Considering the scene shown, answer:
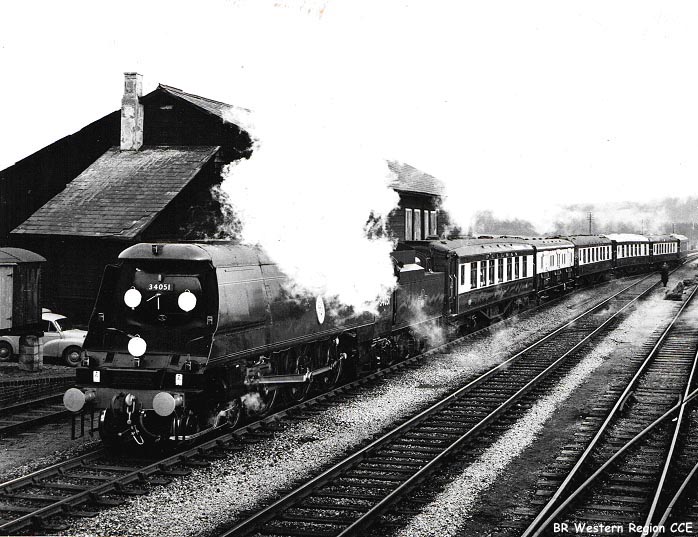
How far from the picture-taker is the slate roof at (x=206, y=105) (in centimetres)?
2444

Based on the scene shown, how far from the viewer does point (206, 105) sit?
1006 inches

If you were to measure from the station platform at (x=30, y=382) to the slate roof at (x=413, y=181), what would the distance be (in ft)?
48.1

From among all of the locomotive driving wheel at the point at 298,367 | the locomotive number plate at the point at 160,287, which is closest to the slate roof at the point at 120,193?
the locomotive driving wheel at the point at 298,367

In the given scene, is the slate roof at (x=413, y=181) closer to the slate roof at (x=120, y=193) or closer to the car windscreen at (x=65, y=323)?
the slate roof at (x=120, y=193)

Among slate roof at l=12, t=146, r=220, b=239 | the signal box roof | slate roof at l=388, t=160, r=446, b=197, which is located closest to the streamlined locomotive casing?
the signal box roof

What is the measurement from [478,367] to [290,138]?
6.86m

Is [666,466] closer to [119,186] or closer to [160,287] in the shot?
[160,287]

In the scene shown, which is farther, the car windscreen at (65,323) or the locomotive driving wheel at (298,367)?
the car windscreen at (65,323)

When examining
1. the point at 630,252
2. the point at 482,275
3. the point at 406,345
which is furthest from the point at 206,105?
the point at 630,252

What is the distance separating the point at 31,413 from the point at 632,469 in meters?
9.85

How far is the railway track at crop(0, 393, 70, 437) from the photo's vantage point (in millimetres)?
12016

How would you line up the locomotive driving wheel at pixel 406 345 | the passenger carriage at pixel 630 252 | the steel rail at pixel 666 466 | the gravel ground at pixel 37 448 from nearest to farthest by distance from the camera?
the steel rail at pixel 666 466 < the gravel ground at pixel 37 448 < the locomotive driving wheel at pixel 406 345 < the passenger carriage at pixel 630 252

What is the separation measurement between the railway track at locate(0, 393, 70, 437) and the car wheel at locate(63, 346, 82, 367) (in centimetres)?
421

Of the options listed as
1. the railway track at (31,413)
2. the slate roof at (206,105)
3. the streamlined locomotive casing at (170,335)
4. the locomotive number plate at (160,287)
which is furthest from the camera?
the slate roof at (206,105)
